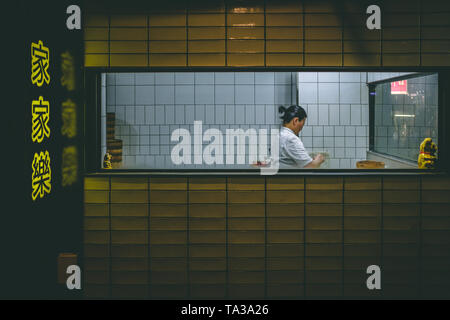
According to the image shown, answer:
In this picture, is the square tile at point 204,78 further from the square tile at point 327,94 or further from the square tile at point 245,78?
the square tile at point 327,94

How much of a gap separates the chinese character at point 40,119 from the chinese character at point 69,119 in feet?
1.08

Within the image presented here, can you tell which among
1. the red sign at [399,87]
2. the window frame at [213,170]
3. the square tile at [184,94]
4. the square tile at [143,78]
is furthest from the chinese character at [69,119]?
the red sign at [399,87]

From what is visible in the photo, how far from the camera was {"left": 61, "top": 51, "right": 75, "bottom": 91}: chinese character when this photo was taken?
14.0 ft

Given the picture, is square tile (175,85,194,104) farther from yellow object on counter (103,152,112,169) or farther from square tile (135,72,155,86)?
yellow object on counter (103,152,112,169)

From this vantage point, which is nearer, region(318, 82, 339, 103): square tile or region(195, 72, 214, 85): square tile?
region(195, 72, 214, 85): square tile

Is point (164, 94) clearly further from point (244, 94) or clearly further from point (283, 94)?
point (283, 94)

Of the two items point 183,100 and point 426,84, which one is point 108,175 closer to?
point 183,100

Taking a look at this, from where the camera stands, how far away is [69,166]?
14.3 ft

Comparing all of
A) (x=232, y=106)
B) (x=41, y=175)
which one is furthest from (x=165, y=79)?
(x=41, y=175)

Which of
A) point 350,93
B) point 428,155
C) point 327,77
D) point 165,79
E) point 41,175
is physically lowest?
point 41,175

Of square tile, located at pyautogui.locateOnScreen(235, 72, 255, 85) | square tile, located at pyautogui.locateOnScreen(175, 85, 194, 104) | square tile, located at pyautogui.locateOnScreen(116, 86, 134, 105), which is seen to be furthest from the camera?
square tile, located at pyautogui.locateOnScreen(235, 72, 255, 85)

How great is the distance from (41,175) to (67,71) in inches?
44.8

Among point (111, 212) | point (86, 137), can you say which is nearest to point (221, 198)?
point (111, 212)

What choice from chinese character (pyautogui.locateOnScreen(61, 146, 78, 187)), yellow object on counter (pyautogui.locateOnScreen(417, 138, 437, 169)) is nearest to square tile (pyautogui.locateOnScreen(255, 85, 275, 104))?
yellow object on counter (pyautogui.locateOnScreen(417, 138, 437, 169))
